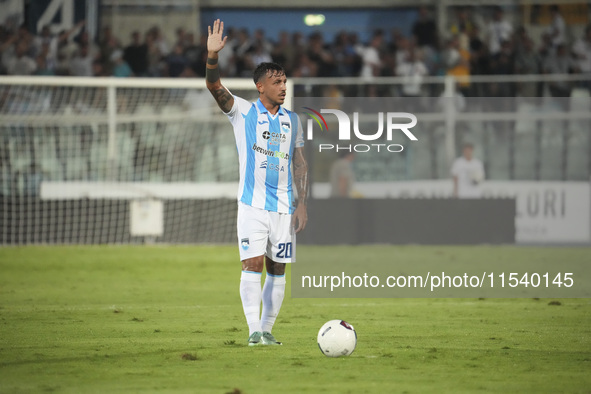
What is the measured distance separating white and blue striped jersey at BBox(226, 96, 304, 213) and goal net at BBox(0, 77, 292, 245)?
1018cm

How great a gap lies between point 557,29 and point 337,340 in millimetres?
18353

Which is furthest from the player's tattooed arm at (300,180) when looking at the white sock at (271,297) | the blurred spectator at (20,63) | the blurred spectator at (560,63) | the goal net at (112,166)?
the blurred spectator at (560,63)

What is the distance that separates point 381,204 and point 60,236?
6.45 meters

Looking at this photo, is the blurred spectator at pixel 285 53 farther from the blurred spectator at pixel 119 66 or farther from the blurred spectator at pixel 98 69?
the blurred spectator at pixel 98 69

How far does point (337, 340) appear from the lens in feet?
23.3

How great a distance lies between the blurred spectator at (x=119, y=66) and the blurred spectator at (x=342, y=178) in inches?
226

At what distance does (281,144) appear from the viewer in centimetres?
775

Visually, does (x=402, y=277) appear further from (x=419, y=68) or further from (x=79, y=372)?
(x=419, y=68)

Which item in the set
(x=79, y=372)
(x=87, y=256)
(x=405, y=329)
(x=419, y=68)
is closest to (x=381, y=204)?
(x=419, y=68)

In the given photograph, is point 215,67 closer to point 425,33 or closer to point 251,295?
point 251,295

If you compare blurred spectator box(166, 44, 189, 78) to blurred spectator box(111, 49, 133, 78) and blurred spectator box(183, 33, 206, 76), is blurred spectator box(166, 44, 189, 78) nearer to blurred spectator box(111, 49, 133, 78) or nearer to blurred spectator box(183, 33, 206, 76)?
blurred spectator box(183, 33, 206, 76)

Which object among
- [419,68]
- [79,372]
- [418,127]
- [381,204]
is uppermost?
[419,68]

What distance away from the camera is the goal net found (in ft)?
60.2

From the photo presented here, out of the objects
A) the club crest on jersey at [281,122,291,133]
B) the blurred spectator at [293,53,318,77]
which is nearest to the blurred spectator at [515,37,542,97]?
the blurred spectator at [293,53,318,77]
